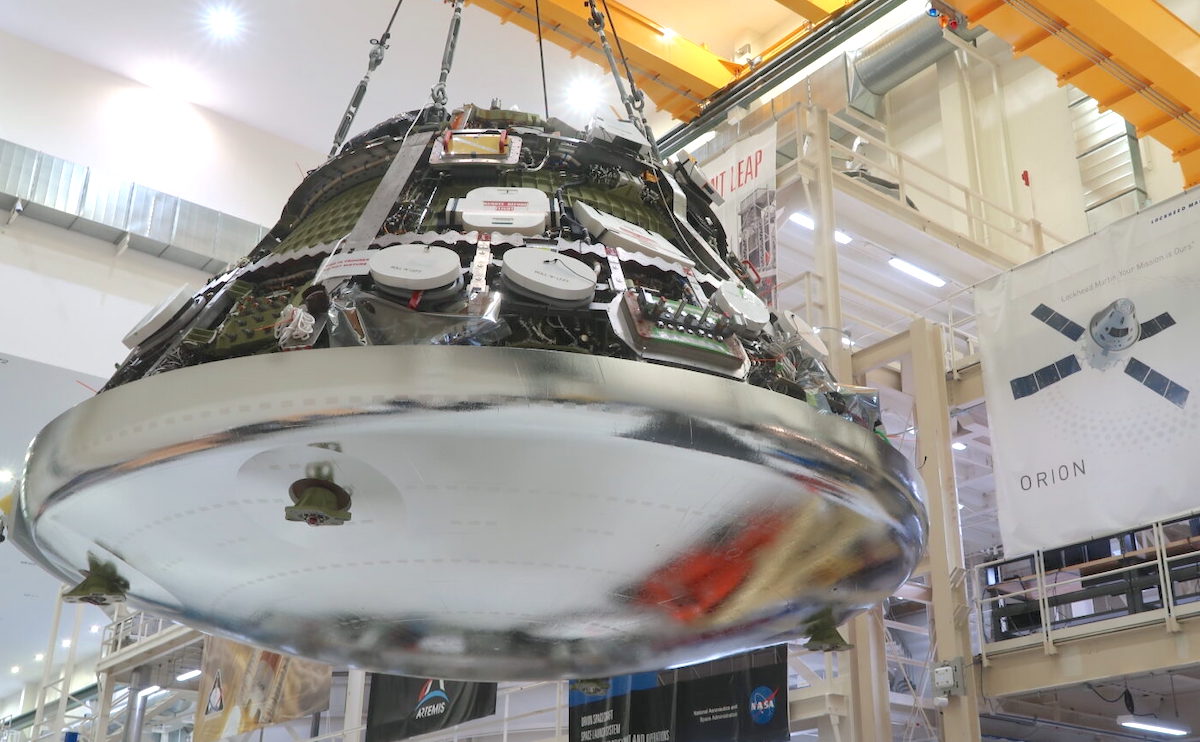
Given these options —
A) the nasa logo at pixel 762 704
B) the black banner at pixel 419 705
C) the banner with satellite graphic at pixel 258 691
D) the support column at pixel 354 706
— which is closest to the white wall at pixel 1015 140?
the nasa logo at pixel 762 704

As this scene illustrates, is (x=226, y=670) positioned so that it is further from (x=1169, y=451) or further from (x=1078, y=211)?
(x=1078, y=211)

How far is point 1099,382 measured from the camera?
12102 mm

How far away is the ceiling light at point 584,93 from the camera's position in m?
20.0

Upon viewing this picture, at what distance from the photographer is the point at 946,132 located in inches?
934

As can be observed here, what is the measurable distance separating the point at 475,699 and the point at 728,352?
12.5 meters

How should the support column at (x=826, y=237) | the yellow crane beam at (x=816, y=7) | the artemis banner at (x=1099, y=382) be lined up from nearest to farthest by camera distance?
the artemis banner at (x=1099, y=382), the support column at (x=826, y=237), the yellow crane beam at (x=816, y=7)

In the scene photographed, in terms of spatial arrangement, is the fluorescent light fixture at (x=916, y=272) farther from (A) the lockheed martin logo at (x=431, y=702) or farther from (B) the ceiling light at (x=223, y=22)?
(B) the ceiling light at (x=223, y=22)

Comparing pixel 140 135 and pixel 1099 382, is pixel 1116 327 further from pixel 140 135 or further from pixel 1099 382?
pixel 140 135

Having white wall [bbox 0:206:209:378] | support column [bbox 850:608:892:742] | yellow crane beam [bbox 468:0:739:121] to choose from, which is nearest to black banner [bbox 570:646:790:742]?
support column [bbox 850:608:892:742]

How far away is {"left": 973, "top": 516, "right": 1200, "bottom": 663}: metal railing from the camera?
1161 cm

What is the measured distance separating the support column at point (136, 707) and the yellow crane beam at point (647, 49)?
49.9 ft

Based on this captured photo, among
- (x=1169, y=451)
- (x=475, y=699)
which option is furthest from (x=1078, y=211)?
(x=475, y=699)

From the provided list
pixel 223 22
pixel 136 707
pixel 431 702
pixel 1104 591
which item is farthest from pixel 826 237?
pixel 136 707

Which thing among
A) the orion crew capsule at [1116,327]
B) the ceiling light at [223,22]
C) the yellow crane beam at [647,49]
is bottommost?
the orion crew capsule at [1116,327]
